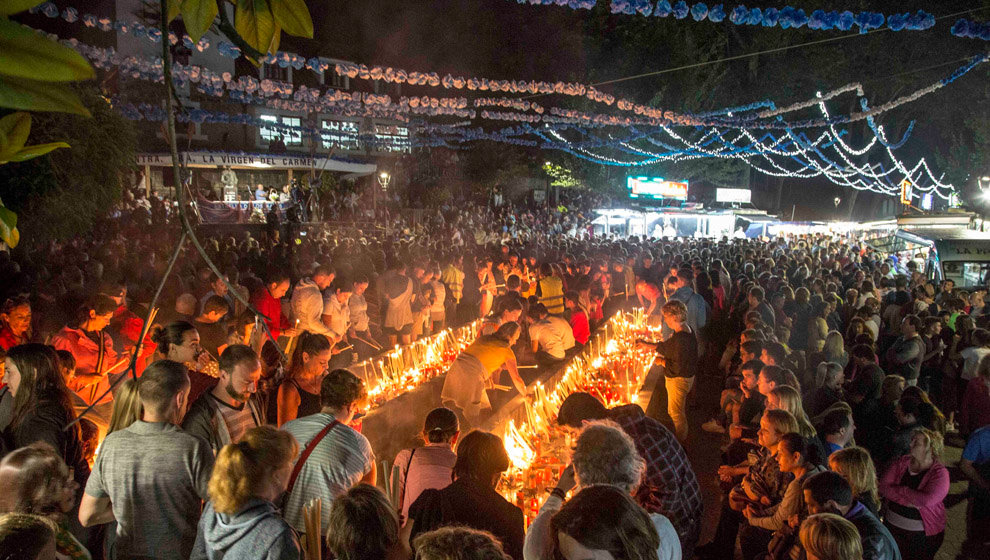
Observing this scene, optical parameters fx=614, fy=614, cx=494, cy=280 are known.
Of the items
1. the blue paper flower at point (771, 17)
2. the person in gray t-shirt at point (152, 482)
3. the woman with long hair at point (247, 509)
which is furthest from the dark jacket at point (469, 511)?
the blue paper flower at point (771, 17)

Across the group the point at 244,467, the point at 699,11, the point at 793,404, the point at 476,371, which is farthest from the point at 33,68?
the point at 699,11

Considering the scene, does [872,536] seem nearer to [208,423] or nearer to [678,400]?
[678,400]

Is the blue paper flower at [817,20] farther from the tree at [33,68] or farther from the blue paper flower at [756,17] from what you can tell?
the tree at [33,68]

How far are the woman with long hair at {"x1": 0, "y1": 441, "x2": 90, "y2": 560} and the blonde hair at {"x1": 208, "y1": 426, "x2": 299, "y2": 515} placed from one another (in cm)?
67

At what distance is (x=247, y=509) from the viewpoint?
105 inches

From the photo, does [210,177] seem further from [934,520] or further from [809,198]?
[809,198]

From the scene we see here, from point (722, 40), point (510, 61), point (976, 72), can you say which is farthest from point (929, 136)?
point (510, 61)

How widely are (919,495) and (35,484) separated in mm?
5437

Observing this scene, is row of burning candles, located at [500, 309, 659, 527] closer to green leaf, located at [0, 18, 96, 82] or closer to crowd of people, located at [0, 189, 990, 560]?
crowd of people, located at [0, 189, 990, 560]

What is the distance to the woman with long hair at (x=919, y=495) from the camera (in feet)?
14.5

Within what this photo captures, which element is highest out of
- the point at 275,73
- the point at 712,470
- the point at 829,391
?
the point at 275,73

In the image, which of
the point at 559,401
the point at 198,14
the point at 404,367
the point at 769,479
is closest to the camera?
the point at 198,14

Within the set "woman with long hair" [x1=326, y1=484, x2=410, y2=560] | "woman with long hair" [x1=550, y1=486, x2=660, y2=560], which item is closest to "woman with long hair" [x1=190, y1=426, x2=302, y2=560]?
"woman with long hair" [x1=326, y1=484, x2=410, y2=560]

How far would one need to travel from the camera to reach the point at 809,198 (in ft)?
189
